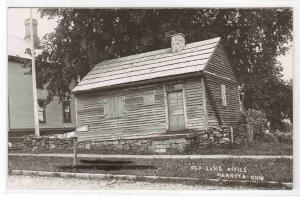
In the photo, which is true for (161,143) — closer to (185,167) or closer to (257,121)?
(257,121)

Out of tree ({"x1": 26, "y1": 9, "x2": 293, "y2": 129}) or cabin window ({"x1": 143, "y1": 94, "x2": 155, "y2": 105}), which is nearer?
tree ({"x1": 26, "y1": 9, "x2": 293, "y2": 129})

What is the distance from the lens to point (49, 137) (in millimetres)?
12289

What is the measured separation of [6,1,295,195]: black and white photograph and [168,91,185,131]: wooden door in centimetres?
3

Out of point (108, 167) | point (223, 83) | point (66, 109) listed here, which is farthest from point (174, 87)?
point (66, 109)

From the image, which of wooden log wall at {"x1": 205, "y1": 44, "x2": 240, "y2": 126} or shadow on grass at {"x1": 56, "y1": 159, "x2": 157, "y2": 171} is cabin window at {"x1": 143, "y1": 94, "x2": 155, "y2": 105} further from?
shadow on grass at {"x1": 56, "y1": 159, "x2": 157, "y2": 171}

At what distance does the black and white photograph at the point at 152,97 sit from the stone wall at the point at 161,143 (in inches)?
1.1

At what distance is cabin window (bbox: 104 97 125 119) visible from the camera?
1283 centimetres

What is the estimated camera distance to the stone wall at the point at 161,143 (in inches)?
447

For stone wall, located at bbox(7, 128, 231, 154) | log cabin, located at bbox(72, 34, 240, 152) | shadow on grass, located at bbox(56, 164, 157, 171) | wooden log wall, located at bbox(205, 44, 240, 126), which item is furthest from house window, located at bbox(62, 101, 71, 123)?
wooden log wall, located at bbox(205, 44, 240, 126)

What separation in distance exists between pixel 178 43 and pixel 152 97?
5.41 feet

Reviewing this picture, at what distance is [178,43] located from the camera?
1251 centimetres

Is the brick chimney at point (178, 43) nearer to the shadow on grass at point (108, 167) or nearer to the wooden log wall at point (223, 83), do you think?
the wooden log wall at point (223, 83)

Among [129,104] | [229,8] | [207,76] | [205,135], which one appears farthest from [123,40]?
[229,8]

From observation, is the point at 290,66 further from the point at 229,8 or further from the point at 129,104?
the point at 129,104
